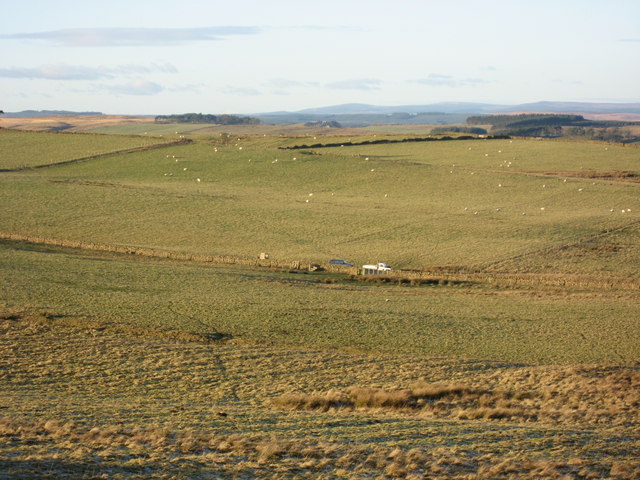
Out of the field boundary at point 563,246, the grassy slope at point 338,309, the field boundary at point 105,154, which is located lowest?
the grassy slope at point 338,309

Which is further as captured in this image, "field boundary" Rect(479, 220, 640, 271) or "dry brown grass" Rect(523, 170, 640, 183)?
"dry brown grass" Rect(523, 170, 640, 183)

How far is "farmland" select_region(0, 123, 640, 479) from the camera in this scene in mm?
14992

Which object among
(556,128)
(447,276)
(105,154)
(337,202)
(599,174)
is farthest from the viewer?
(556,128)

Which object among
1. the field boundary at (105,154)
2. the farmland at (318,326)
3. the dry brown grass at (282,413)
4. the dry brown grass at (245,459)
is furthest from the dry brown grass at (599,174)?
the dry brown grass at (245,459)

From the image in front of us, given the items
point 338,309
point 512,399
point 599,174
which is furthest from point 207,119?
point 512,399

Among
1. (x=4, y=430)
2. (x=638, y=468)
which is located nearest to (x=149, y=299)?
(x=4, y=430)

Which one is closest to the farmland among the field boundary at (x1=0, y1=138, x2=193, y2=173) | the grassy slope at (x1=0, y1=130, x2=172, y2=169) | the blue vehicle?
the blue vehicle

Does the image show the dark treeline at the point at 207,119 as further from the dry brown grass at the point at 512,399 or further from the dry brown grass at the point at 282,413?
Result: the dry brown grass at the point at 512,399

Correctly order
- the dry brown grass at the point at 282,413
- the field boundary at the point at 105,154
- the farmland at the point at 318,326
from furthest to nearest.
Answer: the field boundary at the point at 105,154 → the farmland at the point at 318,326 → the dry brown grass at the point at 282,413

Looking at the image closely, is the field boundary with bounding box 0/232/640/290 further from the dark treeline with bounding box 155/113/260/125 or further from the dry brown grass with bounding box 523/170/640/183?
the dark treeline with bounding box 155/113/260/125

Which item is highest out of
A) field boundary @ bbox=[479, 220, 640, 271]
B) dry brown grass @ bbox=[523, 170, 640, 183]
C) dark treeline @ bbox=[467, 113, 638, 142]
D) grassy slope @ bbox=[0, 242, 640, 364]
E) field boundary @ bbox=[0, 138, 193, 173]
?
dark treeline @ bbox=[467, 113, 638, 142]

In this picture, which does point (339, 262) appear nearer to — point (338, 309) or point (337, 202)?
point (338, 309)

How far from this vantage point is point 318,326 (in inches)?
1129

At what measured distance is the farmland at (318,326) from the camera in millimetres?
14992
